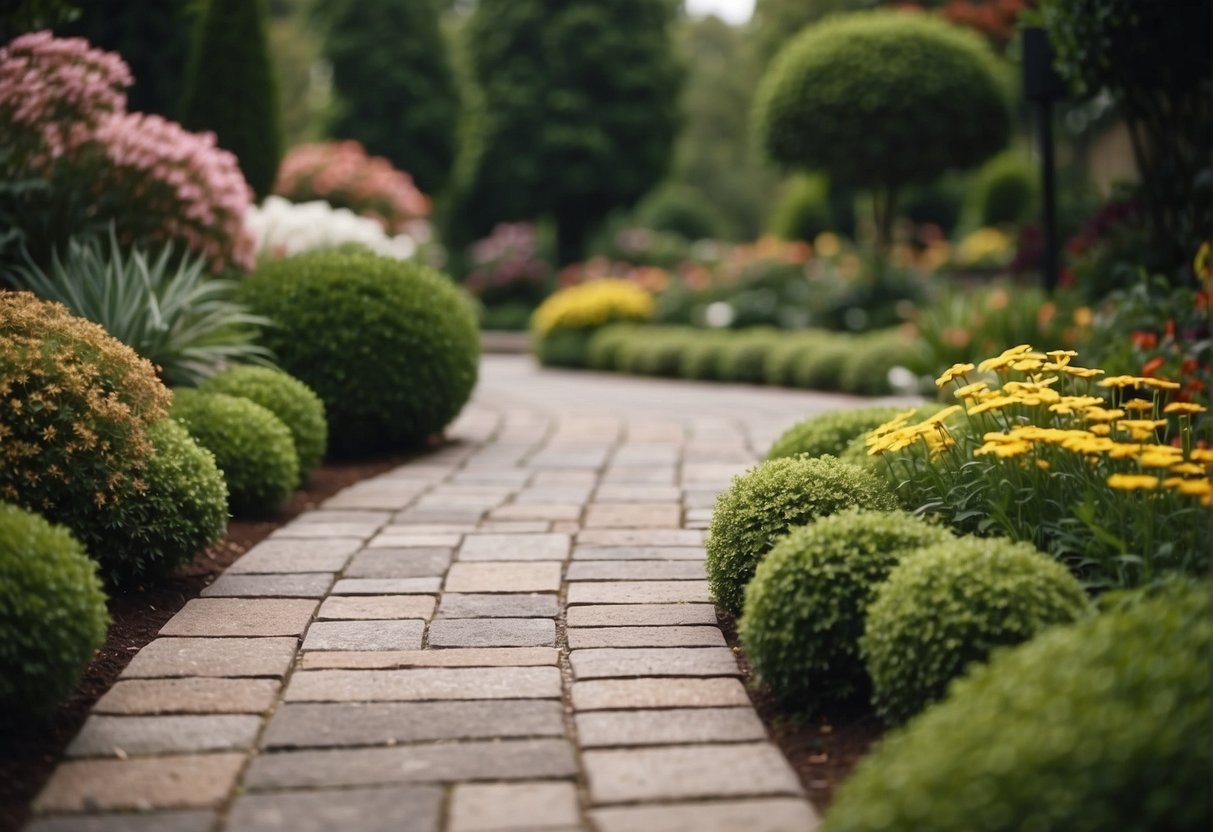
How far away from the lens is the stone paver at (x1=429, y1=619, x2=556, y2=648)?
137 inches

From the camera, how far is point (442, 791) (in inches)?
98.0

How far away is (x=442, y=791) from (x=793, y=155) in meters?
11.0

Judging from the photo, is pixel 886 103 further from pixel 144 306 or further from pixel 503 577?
pixel 503 577

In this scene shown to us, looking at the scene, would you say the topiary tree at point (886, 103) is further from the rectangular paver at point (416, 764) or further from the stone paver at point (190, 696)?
the rectangular paver at point (416, 764)

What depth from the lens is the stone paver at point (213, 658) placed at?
320 cm

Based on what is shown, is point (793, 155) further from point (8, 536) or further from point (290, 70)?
point (290, 70)

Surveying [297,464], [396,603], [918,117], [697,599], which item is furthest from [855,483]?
[918,117]

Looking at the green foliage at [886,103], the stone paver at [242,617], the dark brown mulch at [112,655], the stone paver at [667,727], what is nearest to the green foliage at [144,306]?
the dark brown mulch at [112,655]

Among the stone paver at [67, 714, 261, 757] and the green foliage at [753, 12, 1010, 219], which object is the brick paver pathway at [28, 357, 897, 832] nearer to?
the stone paver at [67, 714, 261, 757]

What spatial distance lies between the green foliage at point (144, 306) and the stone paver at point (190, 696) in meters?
2.29

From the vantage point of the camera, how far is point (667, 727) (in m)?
2.82

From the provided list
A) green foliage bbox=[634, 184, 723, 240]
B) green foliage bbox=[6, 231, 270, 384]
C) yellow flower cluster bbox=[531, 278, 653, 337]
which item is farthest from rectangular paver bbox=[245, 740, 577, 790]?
green foliage bbox=[634, 184, 723, 240]

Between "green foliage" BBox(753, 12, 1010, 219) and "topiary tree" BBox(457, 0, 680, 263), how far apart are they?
9910 millimetres

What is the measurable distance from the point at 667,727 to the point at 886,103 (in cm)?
1014
